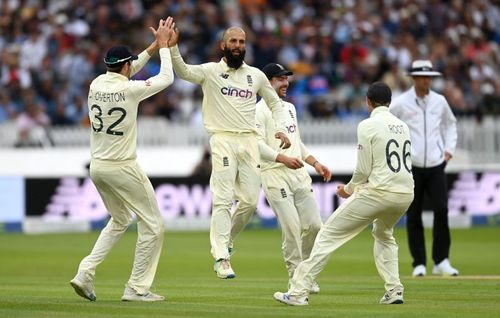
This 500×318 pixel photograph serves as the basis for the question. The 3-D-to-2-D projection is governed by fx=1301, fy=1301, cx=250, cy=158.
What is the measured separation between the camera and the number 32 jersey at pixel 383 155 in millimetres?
12203

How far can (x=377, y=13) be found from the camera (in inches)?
1332

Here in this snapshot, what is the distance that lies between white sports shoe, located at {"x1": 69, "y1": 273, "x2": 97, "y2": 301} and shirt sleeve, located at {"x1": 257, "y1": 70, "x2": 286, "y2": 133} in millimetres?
3001

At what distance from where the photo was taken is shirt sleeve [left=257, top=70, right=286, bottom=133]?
14477mm

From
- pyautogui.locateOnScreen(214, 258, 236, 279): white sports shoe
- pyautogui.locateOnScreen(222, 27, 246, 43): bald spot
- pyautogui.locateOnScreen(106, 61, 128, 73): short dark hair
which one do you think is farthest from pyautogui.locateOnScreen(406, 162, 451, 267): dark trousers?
pyautogui.locateOnScreen(106, 61, 128, 73): short dark hair

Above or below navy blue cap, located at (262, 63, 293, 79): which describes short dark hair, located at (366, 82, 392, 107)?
below

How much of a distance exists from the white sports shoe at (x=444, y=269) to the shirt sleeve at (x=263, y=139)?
3700 millimetres

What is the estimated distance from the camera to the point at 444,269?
56.4ft

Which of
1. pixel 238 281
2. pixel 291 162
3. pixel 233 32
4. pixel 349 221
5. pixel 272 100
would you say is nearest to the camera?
pixel 349 221

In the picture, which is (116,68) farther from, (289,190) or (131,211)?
(289,190)

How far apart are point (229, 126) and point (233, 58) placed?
0.74 meters

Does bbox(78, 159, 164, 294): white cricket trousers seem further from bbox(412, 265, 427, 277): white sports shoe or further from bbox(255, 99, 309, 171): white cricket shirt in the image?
bbox(412, 265, 427, 277): white sports shoe

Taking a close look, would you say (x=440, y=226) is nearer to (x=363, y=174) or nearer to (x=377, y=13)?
(x=363, y=174)

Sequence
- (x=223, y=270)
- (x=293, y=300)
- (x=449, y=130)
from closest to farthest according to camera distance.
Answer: (x=293, y=300)
(x=223, y=270)
(x=449, y=130)

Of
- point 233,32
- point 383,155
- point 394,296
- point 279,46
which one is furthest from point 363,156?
point 279,46
